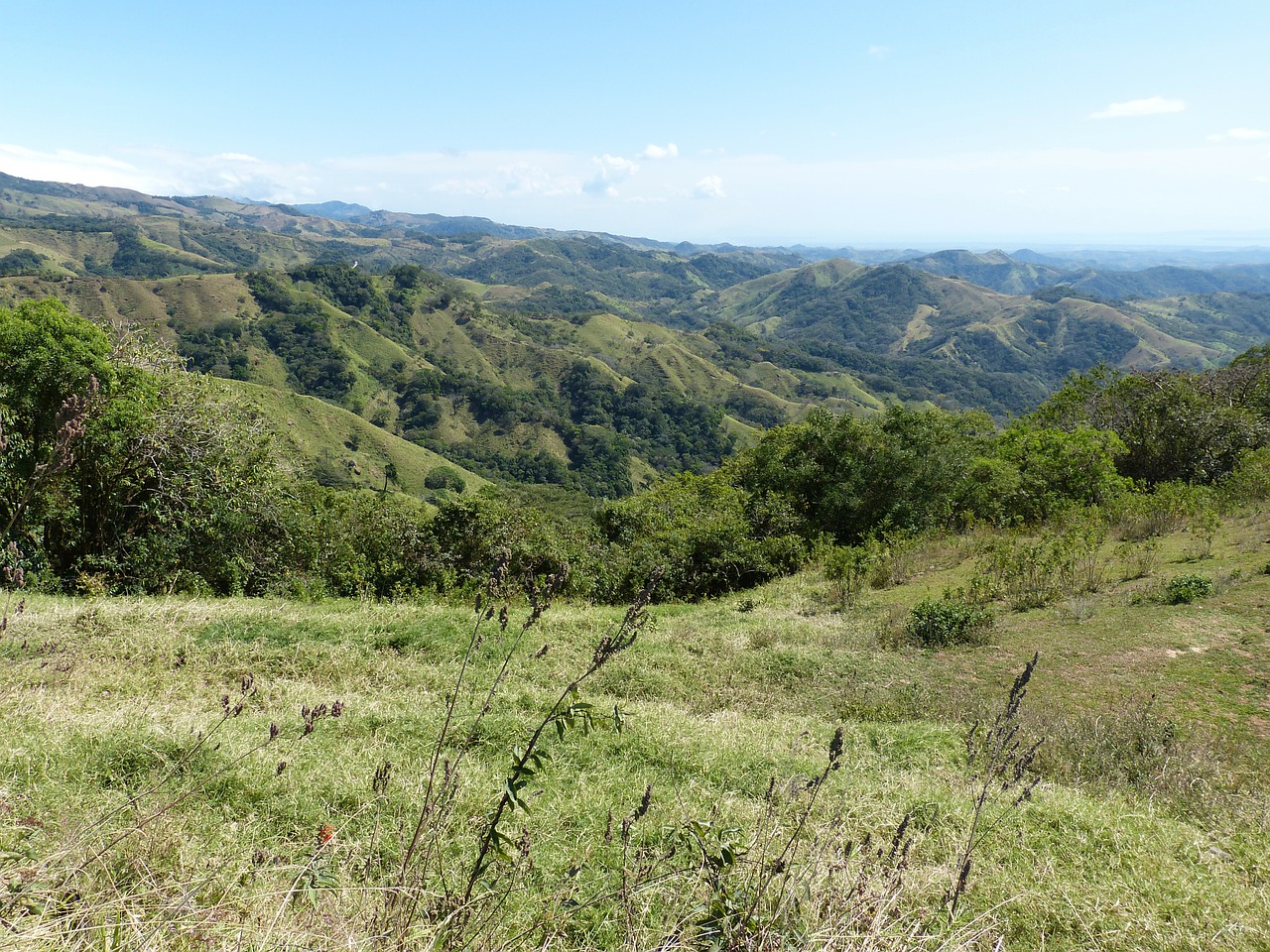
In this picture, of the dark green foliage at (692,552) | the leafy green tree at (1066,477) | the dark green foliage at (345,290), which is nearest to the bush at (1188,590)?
the leafy green tree at (1066,477)

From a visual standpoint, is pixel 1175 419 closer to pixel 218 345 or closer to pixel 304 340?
pixel 218 345

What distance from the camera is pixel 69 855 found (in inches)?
97.0

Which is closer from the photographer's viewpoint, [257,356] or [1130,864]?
[1130,864]

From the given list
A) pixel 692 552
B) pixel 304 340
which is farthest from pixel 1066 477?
pixel 304 340

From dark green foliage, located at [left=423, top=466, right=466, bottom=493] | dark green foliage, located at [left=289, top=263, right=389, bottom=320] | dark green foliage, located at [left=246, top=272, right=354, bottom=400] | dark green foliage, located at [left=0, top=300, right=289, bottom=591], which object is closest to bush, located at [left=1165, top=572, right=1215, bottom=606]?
dark green foliage, located at [left=0, top=300, right=289, bottom=591]

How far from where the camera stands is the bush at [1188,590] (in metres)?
9.47

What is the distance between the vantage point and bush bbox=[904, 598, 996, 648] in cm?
940

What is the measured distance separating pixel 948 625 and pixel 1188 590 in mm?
3688

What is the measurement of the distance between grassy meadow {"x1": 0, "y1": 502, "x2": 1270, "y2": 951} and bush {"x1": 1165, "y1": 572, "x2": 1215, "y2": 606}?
22cm

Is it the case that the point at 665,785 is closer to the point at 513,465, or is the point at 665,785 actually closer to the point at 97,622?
the point at 97,622

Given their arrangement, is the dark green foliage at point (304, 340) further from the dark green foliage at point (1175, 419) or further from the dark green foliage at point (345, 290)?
the dark green foliage at point (1175, 419)

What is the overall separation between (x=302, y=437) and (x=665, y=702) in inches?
3705

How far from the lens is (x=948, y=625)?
31.2 feet

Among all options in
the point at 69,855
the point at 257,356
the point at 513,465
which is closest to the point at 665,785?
the point at 69,855
